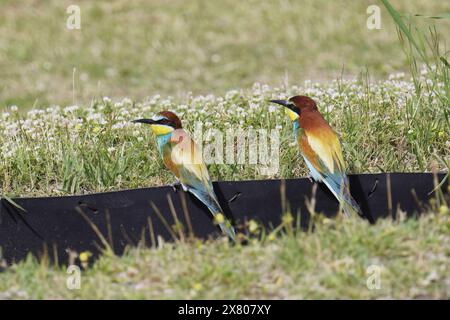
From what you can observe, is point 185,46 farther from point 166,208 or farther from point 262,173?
point 166,208

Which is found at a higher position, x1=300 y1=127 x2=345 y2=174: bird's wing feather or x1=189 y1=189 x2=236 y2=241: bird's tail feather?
x1=300 y1=127 x2=345 y2=174: bird's wing feather

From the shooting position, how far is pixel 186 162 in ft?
18.2

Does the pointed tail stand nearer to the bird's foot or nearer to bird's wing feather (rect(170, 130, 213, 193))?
bird's wing feather (rect(170, 130, 213, 193))

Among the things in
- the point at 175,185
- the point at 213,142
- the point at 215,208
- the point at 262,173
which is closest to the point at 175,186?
the point at 175,185

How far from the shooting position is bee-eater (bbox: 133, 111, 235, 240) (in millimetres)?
5473

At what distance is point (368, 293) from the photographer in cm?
493

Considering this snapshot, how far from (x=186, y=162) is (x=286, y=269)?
0.88 m

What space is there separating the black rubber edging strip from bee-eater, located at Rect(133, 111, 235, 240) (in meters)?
0.13

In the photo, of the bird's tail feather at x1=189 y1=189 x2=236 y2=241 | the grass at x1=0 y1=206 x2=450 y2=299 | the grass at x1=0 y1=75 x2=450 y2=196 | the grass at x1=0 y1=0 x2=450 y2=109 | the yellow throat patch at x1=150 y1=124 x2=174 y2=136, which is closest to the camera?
the grass at x1=0 y1=206 x2=450 y2=299

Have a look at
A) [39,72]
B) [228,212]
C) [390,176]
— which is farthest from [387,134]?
[39,72]

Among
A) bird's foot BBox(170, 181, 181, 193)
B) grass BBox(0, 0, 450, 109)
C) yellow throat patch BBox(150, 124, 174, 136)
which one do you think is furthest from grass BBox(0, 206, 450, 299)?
grass BBox(0, 0, 450, 109)

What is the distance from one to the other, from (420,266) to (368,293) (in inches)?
12.9

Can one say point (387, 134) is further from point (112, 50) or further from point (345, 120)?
point (112, 50)

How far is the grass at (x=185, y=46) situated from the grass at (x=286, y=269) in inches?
212
